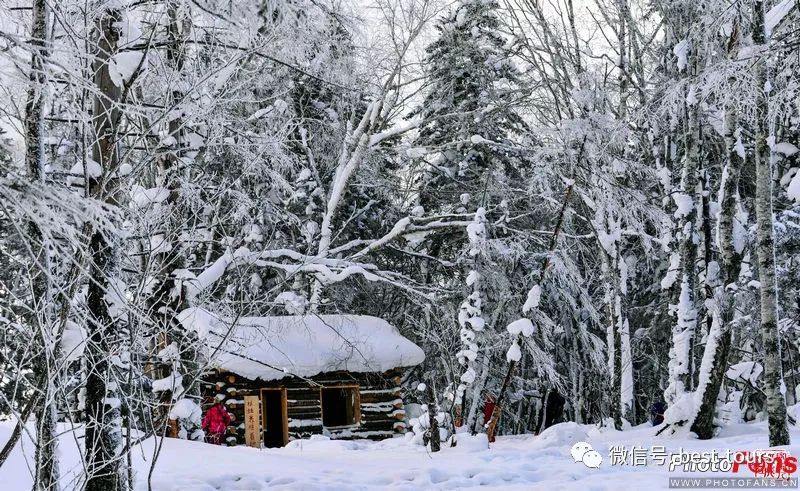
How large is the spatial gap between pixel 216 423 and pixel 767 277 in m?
10.7

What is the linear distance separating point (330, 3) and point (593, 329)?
16.9m

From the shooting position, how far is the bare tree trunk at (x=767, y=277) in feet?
28.1

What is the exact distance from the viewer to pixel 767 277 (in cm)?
875

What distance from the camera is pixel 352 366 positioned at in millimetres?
17547

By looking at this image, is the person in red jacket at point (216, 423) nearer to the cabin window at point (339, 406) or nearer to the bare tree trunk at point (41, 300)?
the cabin window at point (339, 406)

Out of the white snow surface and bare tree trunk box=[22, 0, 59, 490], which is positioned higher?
the white snow surface

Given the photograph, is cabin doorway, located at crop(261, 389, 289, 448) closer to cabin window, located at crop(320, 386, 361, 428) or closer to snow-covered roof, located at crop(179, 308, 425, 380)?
cabin window, located at crop(320, 386, 361, 428)

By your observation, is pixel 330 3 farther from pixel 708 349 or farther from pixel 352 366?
pixel 352 366

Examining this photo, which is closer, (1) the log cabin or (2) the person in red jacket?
(2) the person in red jacket

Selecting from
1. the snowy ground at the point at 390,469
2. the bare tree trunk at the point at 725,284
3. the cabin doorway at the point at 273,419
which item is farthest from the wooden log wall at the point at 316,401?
the bare tree trunk at the point at 725,284

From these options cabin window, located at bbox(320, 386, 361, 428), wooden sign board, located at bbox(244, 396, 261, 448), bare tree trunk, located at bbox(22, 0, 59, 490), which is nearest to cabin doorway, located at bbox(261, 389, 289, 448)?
cabin window, located at bbox(320, 386, 361, 428)

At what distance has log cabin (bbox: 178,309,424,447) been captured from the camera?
1670cm

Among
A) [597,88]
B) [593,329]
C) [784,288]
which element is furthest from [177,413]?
[593,329]

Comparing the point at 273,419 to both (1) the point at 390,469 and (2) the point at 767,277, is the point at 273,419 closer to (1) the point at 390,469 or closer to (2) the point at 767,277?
(1) the point at 390,469
